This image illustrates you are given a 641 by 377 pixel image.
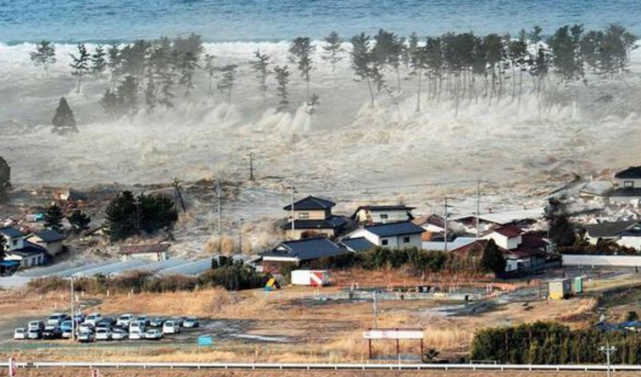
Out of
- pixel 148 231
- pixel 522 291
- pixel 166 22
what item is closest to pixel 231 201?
pixel 148 231

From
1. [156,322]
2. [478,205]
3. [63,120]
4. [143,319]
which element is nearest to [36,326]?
[143,319]

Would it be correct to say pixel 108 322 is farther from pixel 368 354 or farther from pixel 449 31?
pixel 449 31

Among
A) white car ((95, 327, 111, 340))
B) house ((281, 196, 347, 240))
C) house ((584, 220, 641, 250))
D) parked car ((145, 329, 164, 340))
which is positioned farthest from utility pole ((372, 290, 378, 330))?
house ((281, 196, 347, 240))

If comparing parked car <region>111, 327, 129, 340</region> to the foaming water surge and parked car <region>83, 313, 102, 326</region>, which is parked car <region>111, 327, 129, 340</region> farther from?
the foaming water surge

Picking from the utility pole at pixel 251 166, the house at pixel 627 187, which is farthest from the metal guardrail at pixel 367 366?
the utility pole at pixel 251 166

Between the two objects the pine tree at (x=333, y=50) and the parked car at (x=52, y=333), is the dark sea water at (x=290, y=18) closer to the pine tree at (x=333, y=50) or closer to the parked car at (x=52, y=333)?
the pine tree at (x=333, y=50)

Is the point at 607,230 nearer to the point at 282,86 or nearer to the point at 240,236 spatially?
the point at 240,236
